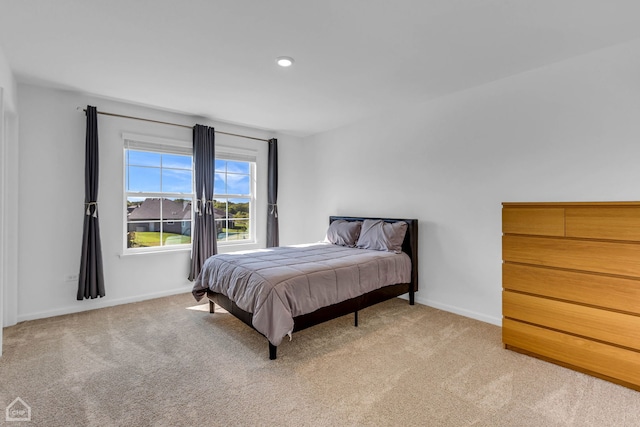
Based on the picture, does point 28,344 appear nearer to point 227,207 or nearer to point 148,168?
point 148,168

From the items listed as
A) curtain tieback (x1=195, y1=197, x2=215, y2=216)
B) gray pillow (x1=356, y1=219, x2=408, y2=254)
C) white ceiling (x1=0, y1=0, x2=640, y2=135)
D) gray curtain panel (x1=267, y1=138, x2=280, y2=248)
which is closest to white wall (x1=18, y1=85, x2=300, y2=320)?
white ceiling (x1=0, y1=0, x2=640, y2=135)

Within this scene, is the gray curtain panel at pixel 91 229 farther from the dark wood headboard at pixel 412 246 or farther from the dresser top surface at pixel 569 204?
the dresser top surface at pixel 569 204

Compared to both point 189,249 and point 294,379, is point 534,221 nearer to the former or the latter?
point 294,379

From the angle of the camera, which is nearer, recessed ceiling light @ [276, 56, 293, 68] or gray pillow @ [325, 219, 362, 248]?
recessed ceiling light @ [276, 56, 293, 68]

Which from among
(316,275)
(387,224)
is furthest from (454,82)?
(316,275)

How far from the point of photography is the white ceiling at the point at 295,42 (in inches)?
77.7

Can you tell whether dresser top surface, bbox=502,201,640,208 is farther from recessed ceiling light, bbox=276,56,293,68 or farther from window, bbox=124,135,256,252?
window, bbox=124,135,256,252

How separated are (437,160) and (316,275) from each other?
2.07 m

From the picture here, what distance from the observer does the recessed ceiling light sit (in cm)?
262

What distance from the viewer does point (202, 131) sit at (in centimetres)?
425

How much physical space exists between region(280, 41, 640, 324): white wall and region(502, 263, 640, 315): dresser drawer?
24.6 inches

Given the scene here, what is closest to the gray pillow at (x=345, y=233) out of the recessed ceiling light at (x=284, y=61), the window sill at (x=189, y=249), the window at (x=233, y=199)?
the window sill at (x=189, y=249)

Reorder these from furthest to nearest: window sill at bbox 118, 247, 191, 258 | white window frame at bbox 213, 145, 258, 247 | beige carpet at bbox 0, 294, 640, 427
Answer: white window frame at bbox 213, 145, 258, 247, window sill at bbox 118, 247, 191, 258, beige carpet at bbox 0, 294, 640, 427

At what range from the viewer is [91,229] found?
11.3 feet
